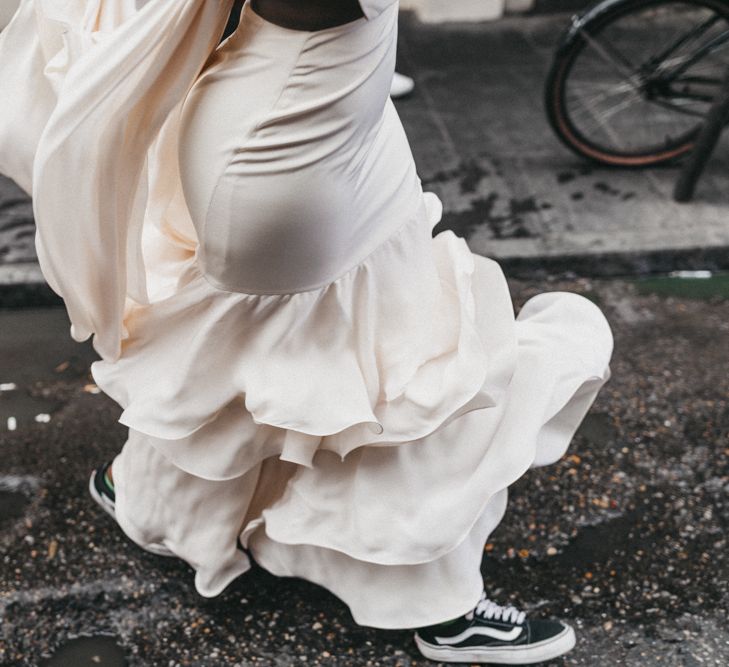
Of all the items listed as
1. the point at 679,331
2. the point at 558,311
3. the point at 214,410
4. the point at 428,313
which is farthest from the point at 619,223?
the point at 214,410

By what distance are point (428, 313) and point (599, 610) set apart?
1.07m

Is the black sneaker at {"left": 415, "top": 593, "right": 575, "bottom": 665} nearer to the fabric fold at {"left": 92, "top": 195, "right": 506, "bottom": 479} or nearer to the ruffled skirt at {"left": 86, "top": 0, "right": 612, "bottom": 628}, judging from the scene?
the ruffled skirt at {"left": 86, "top": 0, "right": 612, "bottom": 628}

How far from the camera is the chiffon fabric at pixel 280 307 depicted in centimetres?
154

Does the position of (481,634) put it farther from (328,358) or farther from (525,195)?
(525,195)

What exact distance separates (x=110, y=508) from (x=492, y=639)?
1.14 m

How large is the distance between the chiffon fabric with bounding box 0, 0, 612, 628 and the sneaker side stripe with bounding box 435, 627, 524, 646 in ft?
0.49

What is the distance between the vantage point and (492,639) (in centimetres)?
229

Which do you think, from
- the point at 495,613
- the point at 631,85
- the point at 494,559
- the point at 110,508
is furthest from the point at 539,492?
the point at 631,85

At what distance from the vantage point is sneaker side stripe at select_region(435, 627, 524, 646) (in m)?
2.28

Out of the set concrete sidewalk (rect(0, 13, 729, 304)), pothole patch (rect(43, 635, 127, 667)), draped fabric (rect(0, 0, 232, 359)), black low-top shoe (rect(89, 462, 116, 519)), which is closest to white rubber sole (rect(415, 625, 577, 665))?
pothole patch (rect(43, 635, 127, 667))

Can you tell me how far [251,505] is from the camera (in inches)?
89.8

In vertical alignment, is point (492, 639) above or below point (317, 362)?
below

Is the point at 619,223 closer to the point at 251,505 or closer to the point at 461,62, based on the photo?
the point at 461,62

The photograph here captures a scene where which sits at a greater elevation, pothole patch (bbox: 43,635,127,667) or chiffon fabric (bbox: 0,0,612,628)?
chiffon fabric (bbox: 0,0,612,628)
